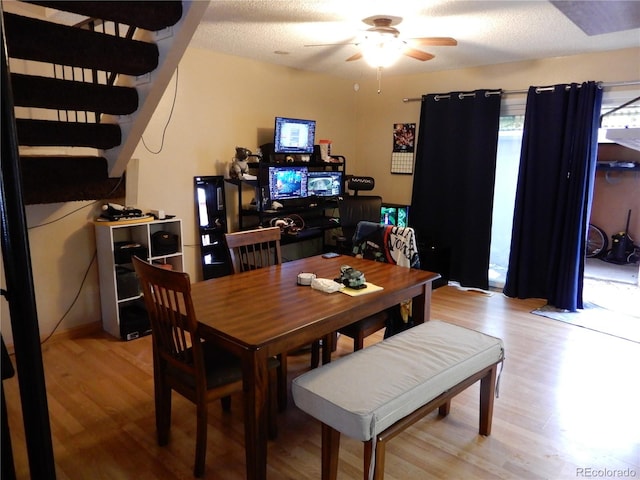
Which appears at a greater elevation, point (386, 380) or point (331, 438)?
point (386, 380)

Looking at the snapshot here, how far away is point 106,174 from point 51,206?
620 mm

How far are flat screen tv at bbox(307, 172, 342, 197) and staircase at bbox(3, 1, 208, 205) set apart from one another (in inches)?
81.3

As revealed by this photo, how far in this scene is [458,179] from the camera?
15.5 ft

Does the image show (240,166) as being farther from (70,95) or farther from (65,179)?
(70,95)

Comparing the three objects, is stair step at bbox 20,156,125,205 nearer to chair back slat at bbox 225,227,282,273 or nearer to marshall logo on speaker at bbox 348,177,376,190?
chair back slat at bbox 225,227,282,273

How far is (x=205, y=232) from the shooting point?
406 cm

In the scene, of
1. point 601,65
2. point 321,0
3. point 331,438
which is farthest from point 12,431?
point 601,65

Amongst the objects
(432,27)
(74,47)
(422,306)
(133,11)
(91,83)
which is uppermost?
(432,27)

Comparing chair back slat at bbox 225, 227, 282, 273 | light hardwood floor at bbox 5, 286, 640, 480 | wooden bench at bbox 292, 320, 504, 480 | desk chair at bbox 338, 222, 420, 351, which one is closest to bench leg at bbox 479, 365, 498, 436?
wooden bench at bbox 292, 320, 504, 480

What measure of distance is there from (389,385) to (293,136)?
3.14 meters

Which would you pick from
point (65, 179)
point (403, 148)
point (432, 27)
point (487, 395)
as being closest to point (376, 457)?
point (487, 395)

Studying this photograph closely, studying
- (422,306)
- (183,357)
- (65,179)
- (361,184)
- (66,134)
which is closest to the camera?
(183,357)

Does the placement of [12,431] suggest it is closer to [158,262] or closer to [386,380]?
[158,262]

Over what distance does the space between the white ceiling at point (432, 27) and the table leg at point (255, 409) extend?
6.99 feet
